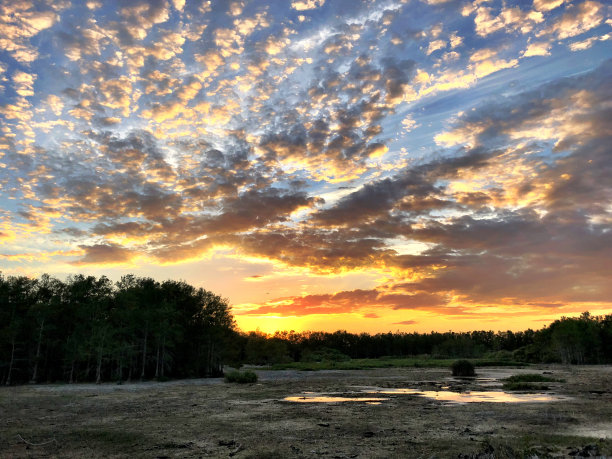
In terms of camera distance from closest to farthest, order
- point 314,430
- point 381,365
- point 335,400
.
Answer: point 314,430 → point 335,400 → point 381,365

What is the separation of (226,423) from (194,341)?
6155cm

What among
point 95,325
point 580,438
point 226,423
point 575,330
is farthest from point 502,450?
point 575,330

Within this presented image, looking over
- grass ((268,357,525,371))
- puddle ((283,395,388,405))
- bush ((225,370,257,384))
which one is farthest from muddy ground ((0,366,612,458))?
grass ((268,357,525,371))

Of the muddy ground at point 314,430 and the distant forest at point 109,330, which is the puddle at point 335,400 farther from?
the distant forest at point 109,330

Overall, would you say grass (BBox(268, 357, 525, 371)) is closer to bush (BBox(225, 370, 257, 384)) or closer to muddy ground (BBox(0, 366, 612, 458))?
bush (BBox(225, 370, 257, 384))

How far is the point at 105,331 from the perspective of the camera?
201ft

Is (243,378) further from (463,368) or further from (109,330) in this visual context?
(463,368)

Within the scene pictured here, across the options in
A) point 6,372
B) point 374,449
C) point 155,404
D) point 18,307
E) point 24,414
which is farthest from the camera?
point 18,307

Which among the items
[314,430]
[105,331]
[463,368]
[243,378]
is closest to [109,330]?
[105,331]

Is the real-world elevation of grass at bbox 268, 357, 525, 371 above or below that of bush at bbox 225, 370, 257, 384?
below

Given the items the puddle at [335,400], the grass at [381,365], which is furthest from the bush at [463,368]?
the grass at [381,365]

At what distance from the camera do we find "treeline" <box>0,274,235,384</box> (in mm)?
A: 61969

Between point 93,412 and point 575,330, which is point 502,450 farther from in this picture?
point 575,330

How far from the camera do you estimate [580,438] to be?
1588 centimetres
